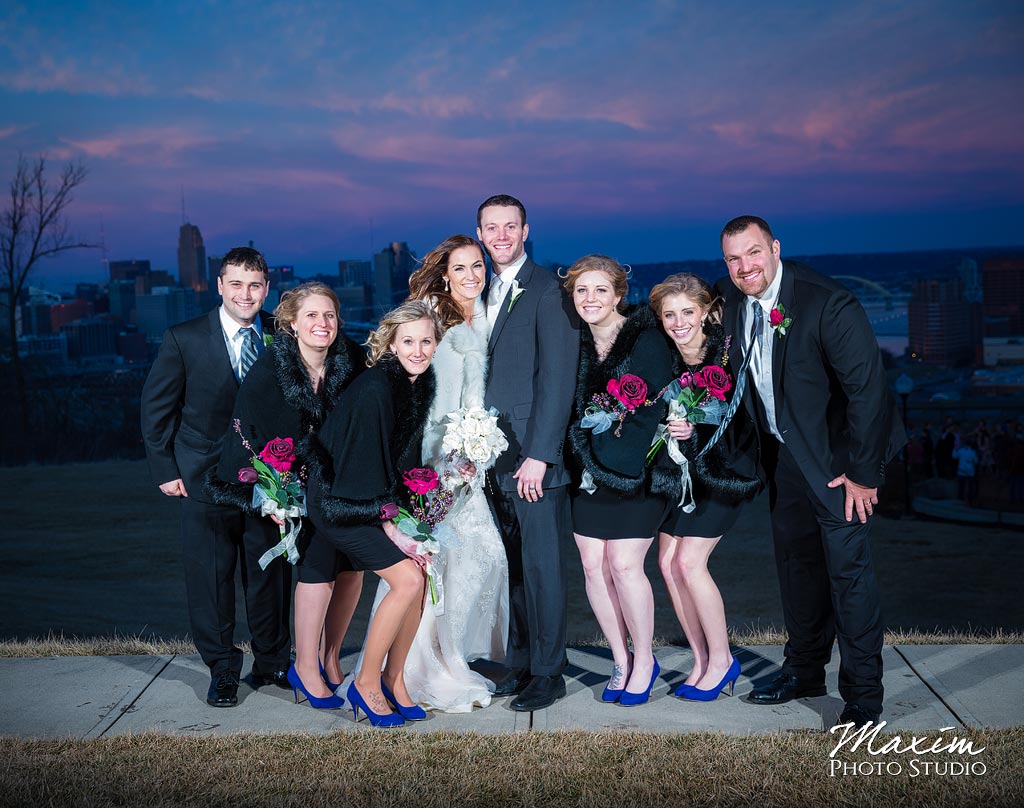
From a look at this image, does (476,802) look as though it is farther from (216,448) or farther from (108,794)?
(216,448)

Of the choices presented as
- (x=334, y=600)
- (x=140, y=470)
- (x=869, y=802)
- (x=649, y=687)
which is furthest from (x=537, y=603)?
(x=140, y=470)

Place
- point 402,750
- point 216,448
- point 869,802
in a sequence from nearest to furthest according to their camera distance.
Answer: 1. point 869,802
2. point 402,750
3. point 216,448

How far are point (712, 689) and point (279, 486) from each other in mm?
2207

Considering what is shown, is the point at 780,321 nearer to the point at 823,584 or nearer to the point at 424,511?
the point at 823,584

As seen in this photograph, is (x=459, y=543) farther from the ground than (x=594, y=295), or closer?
closer

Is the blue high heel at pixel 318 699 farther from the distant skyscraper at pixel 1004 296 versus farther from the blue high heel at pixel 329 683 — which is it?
the distant skyscraper at pixel 1004 296

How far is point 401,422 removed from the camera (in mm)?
4625

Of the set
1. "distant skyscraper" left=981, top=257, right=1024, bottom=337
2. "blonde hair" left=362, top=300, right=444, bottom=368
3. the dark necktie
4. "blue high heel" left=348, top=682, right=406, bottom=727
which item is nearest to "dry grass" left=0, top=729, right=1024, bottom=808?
"blue high heel" left=348, top=682, right=406, bottom=727

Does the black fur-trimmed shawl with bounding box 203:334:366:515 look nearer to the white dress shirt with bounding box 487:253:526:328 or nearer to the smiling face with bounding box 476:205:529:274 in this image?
the white dress shirt with bounding box 487:253:526:328

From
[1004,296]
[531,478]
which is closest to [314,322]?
[531,478]

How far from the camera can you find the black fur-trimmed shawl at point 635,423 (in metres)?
4.76

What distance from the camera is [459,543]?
5.04 meters

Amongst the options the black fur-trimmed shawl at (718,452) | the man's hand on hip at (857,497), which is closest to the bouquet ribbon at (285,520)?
the black fur-trimmed shawl at (718,452)

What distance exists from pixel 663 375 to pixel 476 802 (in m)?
1.99
